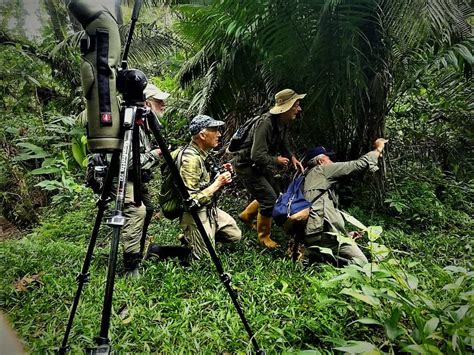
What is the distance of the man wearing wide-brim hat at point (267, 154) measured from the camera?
377 cm

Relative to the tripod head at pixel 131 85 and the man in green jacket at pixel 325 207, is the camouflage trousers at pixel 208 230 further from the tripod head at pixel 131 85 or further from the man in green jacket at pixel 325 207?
the tripod head at pixel 131 85

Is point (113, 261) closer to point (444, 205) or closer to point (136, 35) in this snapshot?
point (444, 205)

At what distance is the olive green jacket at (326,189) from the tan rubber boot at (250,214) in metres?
1.17

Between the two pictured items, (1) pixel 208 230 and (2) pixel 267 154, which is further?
(2) pixel 267 154

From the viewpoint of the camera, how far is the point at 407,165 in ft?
17.0

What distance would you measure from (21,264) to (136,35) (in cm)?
519

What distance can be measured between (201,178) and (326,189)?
0.97 meters

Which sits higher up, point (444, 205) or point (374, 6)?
point (374, 6)

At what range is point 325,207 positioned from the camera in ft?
10.3

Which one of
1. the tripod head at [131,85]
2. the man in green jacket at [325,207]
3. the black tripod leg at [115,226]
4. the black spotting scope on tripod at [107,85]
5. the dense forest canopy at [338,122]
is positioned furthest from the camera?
the man in green jacket at [325,207]

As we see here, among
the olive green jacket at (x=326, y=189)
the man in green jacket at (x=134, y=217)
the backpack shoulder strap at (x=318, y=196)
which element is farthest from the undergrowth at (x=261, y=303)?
the backpack shoulder strap at (x=318, y=196)

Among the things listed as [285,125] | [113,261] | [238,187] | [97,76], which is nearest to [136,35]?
[238,187]

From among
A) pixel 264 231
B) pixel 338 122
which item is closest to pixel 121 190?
pixel 264 231

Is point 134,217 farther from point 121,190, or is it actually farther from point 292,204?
point 121,190
